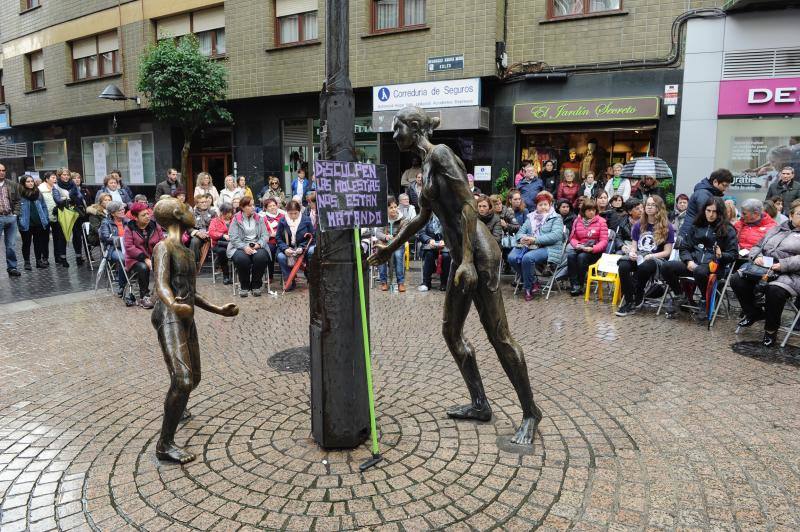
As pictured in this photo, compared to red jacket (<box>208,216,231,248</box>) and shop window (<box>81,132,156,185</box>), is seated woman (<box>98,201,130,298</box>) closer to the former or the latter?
red jacket (<box>208,216,231,248</box>)

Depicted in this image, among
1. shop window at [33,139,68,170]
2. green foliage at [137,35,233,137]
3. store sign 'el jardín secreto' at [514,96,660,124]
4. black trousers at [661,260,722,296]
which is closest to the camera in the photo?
black trousers at [661,260,722,296]

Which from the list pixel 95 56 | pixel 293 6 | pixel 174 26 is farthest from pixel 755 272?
pixel 95 56

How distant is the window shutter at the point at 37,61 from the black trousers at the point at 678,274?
26.0m

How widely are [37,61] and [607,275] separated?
25752mm

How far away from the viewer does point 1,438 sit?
4.06 meters

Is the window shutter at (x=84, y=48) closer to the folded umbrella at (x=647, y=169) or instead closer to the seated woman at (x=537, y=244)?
the seated woman at (x=537, y=244)

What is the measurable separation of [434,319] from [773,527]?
4.92m

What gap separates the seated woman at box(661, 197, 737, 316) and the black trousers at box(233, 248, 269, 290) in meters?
6.21

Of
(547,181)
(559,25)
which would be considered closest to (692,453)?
(547,181)

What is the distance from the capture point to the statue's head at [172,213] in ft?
12.4

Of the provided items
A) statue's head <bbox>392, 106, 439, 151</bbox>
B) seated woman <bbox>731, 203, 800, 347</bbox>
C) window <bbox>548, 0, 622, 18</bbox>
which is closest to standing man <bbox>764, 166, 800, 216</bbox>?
seated woman <bbox>731, 203, 800, 347</bbox>

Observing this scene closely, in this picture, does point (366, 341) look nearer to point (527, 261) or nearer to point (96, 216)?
point (527, 261)

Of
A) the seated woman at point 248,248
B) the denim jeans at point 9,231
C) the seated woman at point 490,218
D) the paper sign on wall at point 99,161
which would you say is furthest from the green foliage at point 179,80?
the seated woman at point 490,218

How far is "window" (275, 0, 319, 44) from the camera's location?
639 inches
